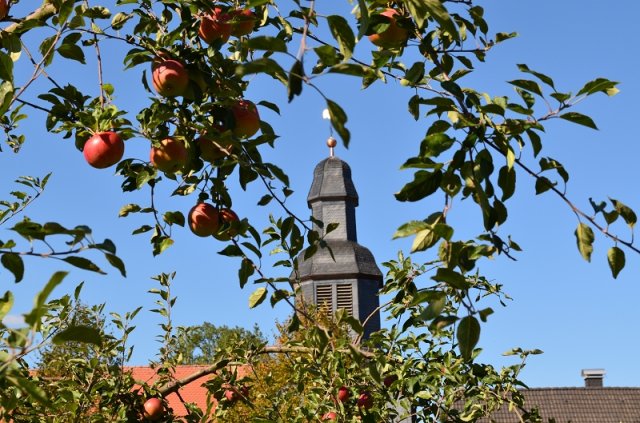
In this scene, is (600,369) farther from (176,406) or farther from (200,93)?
(200,93)

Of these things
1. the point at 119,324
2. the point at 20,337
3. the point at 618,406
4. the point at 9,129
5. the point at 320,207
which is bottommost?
the point at 20,337

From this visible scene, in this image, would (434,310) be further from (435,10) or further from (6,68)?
(6,68)

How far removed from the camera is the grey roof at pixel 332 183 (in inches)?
1130

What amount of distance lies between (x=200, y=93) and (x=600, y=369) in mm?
25089

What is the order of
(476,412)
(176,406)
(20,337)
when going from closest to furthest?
(20,337), (476,412), (176,406)

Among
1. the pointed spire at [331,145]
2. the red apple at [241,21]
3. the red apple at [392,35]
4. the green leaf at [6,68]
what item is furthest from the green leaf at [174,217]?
the pointed spire at [331,145]

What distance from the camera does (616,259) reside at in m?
1.55

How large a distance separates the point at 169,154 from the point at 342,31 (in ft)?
3.28

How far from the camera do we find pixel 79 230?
130cm

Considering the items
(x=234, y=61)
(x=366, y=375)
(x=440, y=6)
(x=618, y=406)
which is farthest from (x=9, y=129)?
(x=618, y=406)

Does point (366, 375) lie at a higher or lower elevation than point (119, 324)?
lower

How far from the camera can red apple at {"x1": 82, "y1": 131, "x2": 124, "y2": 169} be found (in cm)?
233

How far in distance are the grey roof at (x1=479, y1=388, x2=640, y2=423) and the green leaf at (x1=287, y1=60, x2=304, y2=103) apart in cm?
2102

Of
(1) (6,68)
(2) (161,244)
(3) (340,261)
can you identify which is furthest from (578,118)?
(3) (340,261)
